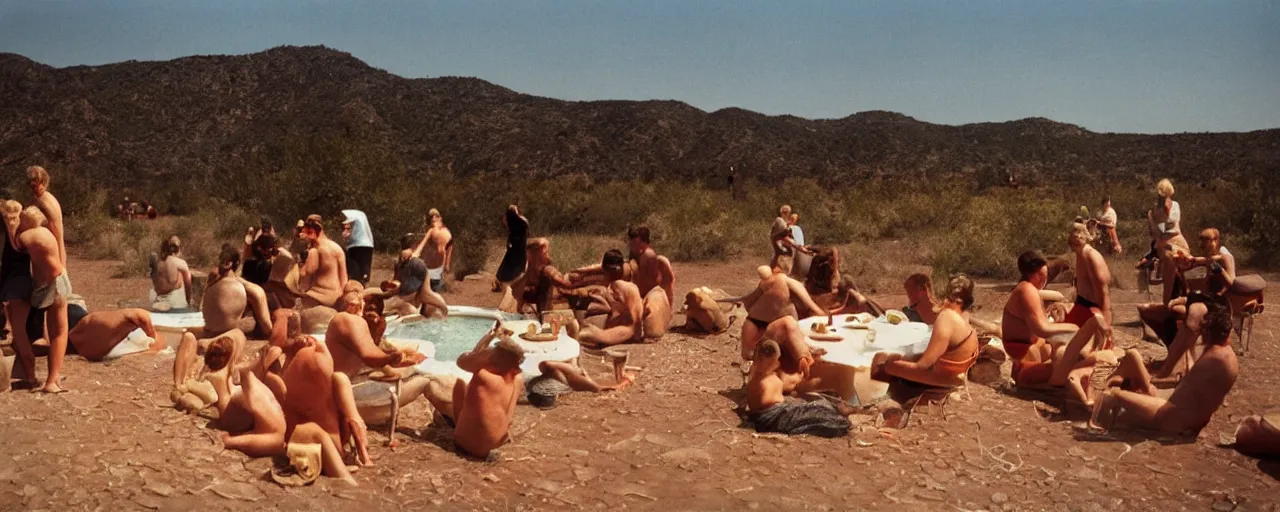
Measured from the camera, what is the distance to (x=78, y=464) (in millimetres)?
5750

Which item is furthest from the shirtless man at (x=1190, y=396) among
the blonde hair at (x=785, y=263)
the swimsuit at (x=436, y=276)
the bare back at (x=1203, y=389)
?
the swimsuit at (x=436, y=276)

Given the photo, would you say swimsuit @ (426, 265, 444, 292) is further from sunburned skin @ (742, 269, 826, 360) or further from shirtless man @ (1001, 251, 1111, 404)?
shirtless man @ (1001, 251, 1111, 404)

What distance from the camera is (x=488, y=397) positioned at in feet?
20.5

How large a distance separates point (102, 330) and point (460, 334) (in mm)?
2978

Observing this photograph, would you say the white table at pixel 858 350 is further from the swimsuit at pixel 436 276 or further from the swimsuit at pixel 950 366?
the swimsuit at pixel 436 276

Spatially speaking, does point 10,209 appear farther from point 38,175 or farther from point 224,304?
point 224,304

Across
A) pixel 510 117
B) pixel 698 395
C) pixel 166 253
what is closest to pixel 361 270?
pixel 166 253

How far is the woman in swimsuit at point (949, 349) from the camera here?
22.6 feet

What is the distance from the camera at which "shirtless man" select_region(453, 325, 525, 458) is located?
6191 millimetres

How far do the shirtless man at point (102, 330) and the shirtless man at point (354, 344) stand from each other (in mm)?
2606

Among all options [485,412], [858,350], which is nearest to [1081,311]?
[858,350]

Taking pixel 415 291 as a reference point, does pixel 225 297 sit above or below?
above

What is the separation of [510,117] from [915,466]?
53.8m

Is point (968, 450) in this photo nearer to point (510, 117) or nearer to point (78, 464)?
point (78, 464)
